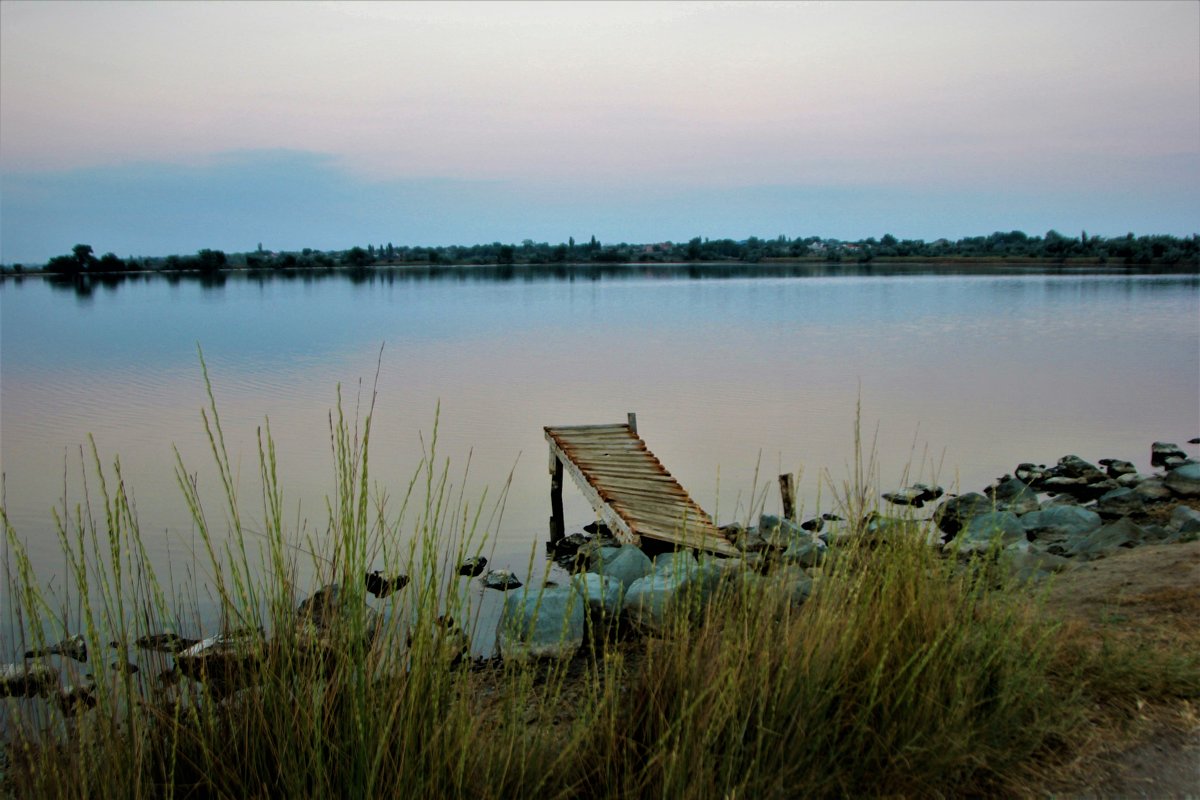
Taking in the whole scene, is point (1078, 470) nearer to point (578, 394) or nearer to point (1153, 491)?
point (1153, 491)

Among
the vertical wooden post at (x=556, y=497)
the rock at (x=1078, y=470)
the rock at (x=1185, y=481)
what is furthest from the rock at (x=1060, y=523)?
the vertical wooden post at (x=556, y=497)

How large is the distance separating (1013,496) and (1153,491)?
5.53 feet

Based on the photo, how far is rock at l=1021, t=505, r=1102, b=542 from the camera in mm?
10031

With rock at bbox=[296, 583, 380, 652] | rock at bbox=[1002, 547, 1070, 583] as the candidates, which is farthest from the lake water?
rock at bbox=[1002, 547, 1070, 583]

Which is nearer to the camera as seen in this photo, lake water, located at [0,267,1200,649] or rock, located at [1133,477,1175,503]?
rock, located at [1133,477,1175,503]

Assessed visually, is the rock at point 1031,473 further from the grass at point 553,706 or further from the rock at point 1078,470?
the grass at point 553,706

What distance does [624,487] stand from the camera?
1008cm

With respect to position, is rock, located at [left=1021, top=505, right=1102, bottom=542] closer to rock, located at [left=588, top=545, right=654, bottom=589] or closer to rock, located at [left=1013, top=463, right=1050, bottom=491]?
rock, located at [left=1013, top=463, right=1050, bottom=491]

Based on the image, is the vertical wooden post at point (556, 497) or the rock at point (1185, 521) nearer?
the rock at point (1185, 521)

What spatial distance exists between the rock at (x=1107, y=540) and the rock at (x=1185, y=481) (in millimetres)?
3238

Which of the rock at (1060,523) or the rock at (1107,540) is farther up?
the rock at (1107,540)

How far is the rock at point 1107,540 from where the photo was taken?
28.6ft

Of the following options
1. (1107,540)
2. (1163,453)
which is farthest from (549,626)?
(1163,453)

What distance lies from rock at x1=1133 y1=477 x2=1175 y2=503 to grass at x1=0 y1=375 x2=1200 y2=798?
8.86m
